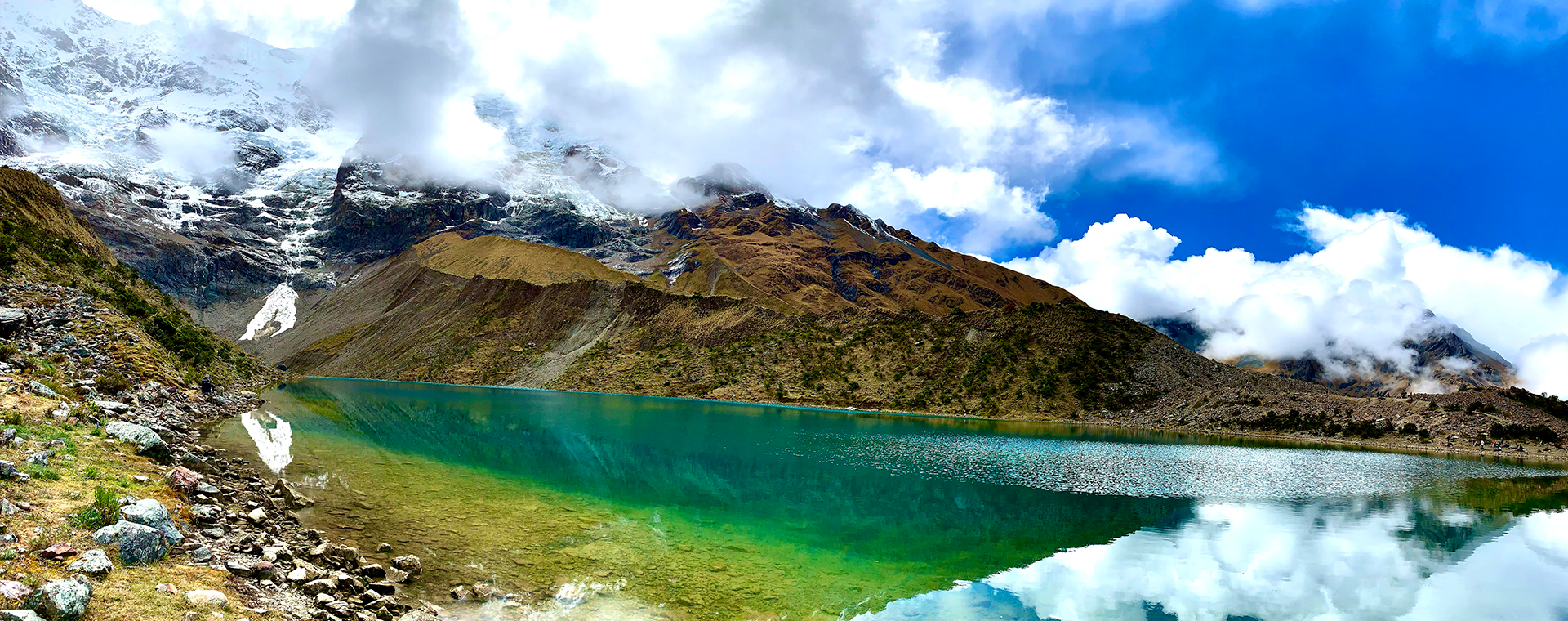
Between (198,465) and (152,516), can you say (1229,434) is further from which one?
(152,516)

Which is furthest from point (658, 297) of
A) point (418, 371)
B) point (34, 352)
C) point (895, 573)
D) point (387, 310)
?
point (895, 573)

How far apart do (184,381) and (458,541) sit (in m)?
34.3

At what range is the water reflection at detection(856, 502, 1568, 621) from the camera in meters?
17.8

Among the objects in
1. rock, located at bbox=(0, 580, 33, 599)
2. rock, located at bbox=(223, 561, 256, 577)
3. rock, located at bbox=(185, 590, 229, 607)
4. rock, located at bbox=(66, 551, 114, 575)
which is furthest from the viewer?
rock, located at bbox=(223, 561, 256, 577)

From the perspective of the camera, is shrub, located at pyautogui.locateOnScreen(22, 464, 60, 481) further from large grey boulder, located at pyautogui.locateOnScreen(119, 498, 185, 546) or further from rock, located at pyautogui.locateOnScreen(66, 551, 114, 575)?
rock, located at pyautogui.locateOnScreen(66, 551, 114, 575)

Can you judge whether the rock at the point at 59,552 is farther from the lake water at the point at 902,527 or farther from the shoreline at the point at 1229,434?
the shoreline at the point at 1229,434

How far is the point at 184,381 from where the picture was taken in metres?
41.1

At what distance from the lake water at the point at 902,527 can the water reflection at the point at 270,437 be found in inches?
11.7

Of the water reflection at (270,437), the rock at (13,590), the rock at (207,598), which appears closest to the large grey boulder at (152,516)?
the rock at (207,598)

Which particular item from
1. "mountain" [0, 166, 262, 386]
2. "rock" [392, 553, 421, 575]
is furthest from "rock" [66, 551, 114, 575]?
"mountain" [0, 166, 262, 386]

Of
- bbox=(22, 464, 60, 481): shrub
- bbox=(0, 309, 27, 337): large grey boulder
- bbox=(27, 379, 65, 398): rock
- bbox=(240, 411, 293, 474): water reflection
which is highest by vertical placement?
bbox=(0, 309, 27, 337): large grey boulder

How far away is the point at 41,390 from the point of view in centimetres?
2005

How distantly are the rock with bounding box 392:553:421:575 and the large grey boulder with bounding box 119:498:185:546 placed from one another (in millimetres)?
A: 4910

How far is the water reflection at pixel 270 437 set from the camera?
1150 inches
